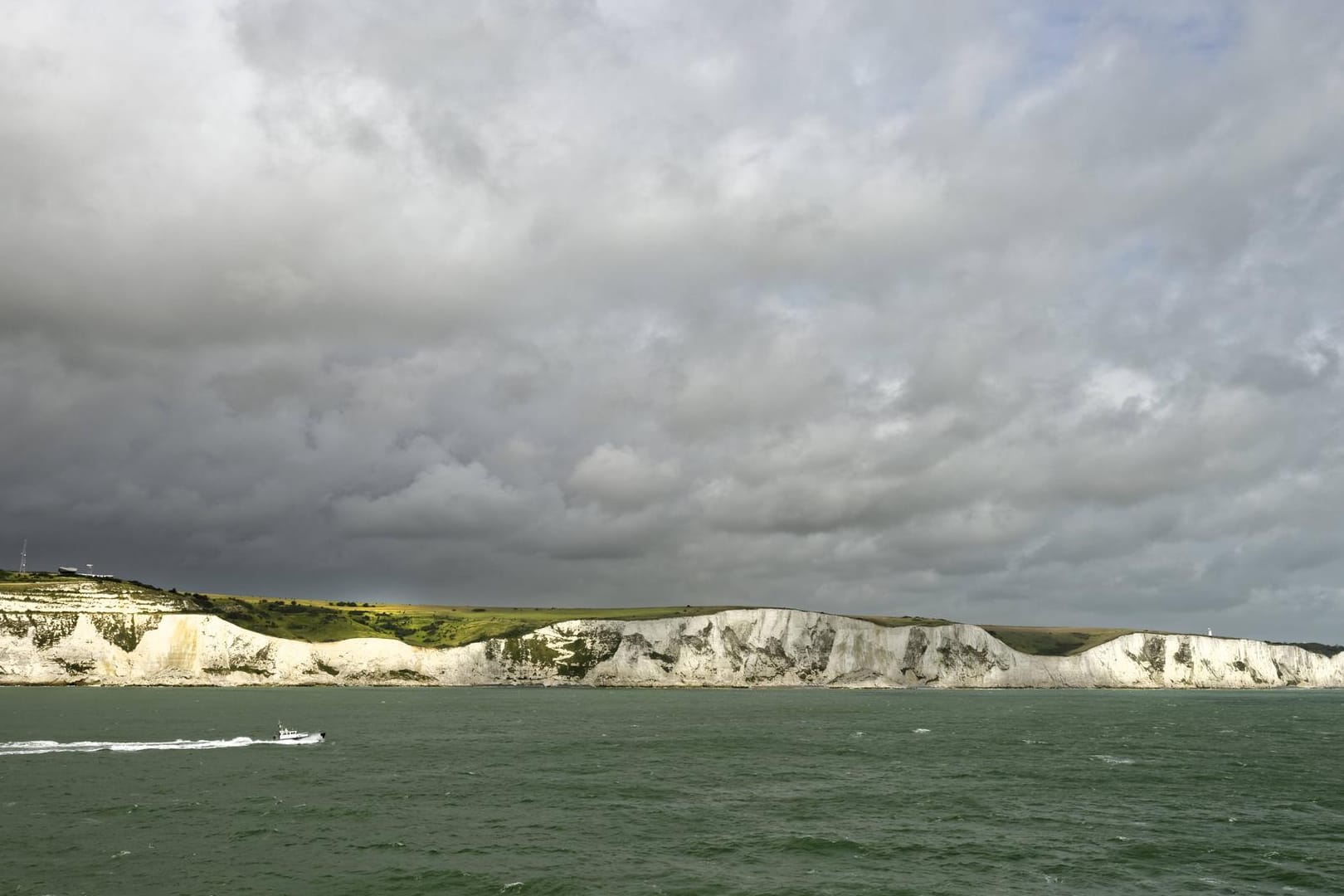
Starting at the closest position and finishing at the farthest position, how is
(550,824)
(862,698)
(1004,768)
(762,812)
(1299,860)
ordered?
(1299,860) → (550,824) → (762,812) → (1004,768) → (862,698)

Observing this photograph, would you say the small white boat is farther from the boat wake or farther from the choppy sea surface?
the choppy sea surface

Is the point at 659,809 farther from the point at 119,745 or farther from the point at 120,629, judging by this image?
the point at 120,629

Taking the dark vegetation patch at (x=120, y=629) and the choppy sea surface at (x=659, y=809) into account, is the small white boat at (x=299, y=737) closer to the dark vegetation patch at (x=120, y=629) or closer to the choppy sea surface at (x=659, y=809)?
the choppy sea surface at (x=659, y=809)

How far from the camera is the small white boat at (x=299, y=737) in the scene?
88500 mm

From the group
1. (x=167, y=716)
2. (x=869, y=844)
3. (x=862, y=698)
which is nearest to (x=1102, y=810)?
(x=869, y=844)

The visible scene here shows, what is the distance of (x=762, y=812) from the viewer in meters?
54.1

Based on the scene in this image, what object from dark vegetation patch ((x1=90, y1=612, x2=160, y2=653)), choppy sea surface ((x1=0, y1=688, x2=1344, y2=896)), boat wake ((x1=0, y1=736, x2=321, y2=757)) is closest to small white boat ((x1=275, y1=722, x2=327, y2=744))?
boat wake ((x1=0, y1=736, x2=321, y2=757))

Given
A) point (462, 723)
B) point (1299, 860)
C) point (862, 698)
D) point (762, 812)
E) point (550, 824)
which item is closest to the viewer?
point (1299, 860)

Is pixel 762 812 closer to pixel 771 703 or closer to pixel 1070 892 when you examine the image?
pixel 1070 892

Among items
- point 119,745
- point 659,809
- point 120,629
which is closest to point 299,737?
point 119,745

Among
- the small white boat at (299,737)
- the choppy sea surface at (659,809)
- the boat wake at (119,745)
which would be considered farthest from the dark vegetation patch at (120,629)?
the boat wake at (119,745)

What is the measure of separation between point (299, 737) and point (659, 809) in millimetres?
49986

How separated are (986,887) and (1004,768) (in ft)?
130

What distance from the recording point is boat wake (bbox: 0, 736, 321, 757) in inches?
3061
